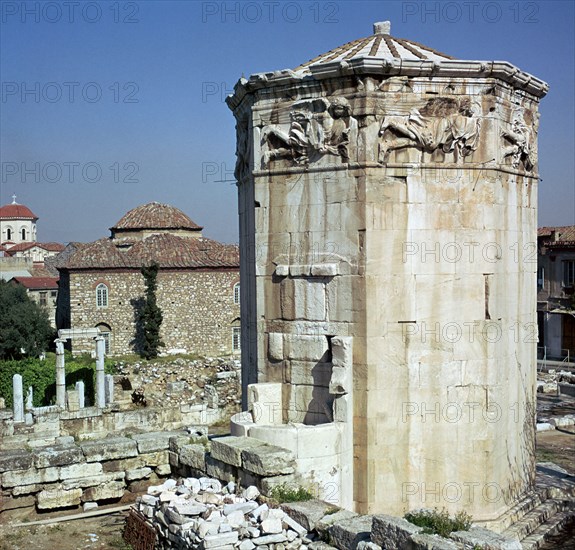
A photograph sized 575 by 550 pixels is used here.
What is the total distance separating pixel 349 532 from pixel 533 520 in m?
3.80

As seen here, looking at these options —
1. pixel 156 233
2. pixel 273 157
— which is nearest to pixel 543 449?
pixel 273 157

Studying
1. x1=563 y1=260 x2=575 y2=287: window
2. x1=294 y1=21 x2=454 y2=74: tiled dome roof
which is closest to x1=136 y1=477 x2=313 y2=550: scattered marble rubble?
x1=294 y1=21 x2=454 y2=74: tiled dome roof

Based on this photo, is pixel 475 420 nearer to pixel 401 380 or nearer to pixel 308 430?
pixel 401 380

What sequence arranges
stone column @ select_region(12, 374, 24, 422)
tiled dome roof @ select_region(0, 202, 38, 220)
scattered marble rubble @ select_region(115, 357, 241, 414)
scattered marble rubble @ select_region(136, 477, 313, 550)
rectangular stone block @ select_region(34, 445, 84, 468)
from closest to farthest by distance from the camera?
scattered marble rubble @ select_region(136, 477, 313, 550) → rectangular stone block @ select_region(34, 445, 84, 468) → stone column @ select_region(12, 374, 24, 422) → scattered marble rubble @ select_region(115, 357, 241, 414) → tiled dome roof @ select_region(0, 202, 38, 220)

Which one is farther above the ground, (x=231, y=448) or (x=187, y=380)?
(x=231, y=448)

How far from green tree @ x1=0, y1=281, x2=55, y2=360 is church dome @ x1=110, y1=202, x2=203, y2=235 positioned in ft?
29.6

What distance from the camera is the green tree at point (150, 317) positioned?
37.4 meters

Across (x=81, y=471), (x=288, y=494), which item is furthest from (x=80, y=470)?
(x=288, y=494)

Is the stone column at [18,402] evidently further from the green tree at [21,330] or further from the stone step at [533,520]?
the green tree at [21,330]


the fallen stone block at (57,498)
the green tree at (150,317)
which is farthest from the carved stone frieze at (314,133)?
the green tree at (150,317)

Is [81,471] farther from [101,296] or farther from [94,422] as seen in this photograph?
[101,296]

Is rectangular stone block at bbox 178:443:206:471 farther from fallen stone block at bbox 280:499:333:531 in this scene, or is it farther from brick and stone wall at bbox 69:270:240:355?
brick and stone wall at bbox 69:270:240:355

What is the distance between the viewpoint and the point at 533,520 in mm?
9047

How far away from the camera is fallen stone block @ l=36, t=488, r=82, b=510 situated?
941 centimetres
